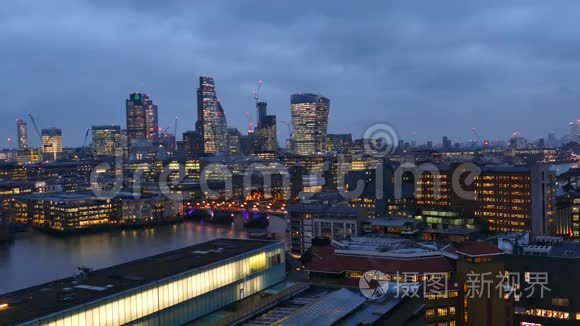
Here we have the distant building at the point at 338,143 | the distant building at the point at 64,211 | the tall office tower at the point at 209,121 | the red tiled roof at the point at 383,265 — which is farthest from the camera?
the distant building at the point at 338,143

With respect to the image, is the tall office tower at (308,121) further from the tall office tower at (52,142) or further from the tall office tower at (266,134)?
the tall office tower at (52,142)

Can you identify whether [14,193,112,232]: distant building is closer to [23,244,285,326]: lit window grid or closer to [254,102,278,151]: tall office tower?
[23,244,285,326]: lit window grid

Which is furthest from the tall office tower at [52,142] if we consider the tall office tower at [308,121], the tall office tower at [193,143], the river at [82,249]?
the river at [82,249]

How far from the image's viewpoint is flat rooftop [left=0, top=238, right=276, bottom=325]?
358cm

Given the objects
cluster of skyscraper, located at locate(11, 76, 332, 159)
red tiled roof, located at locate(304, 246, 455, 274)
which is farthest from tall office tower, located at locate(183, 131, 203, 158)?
red tiled roof, located at locate(304, 246, 455, 274)

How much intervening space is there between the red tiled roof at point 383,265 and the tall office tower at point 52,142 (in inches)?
2157

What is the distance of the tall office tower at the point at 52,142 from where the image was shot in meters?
58.3

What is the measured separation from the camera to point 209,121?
54.4 meters

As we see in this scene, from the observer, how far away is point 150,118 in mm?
62938

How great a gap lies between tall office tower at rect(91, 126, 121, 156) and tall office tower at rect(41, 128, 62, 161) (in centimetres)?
414

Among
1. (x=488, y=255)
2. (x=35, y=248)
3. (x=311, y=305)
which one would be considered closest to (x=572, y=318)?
(x=488, y=255)

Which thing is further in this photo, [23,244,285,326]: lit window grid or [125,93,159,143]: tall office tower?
[125,93,159,143]: tall office tower

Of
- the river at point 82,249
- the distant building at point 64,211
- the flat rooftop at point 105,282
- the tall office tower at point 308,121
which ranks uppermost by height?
the tall office tower at point 308,121

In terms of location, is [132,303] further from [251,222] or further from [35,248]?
[251,222]
